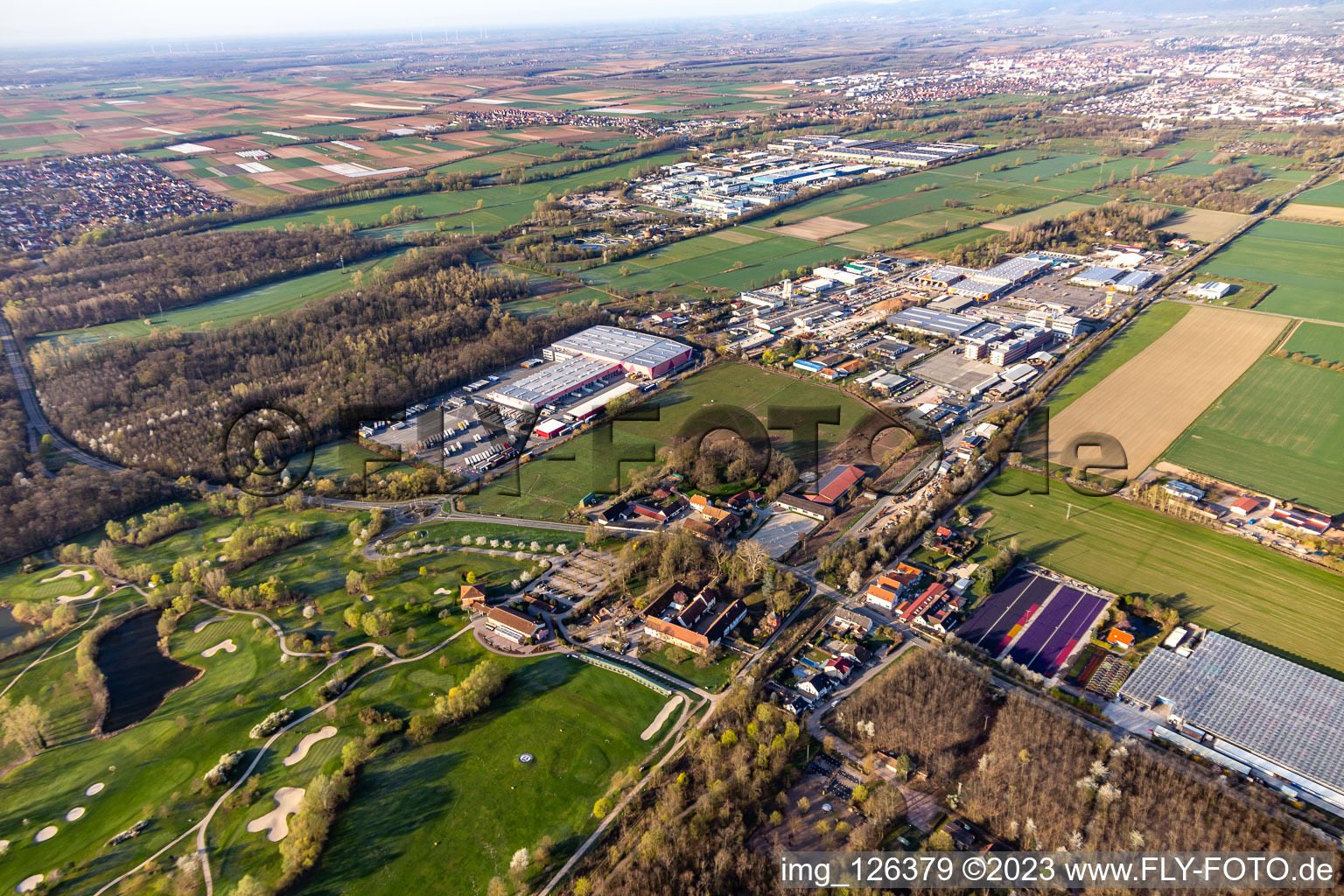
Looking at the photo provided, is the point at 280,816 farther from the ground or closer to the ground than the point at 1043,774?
closer to the ground

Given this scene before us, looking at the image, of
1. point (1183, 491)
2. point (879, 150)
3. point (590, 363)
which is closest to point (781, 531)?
point (1183, 491)

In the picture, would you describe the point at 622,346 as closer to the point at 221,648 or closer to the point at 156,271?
the point at 221,648

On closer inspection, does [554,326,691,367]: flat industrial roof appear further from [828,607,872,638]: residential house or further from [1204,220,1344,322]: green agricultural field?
[1204,220,1344,322]: green agricultural field

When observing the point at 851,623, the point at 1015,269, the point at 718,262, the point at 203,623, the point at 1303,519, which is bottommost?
the point at 851,623

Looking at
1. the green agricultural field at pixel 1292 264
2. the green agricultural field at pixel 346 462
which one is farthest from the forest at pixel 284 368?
the green agricultural field at pixel 1292 264

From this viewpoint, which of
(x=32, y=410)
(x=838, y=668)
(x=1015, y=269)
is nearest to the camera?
(x=838, y=668)

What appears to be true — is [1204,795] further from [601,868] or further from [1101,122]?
[1101,122]

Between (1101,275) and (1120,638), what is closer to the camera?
(1120,638)

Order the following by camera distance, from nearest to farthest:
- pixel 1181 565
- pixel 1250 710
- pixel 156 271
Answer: pixel 1250 710 < pixel 1181 565 < pixel 156 271
